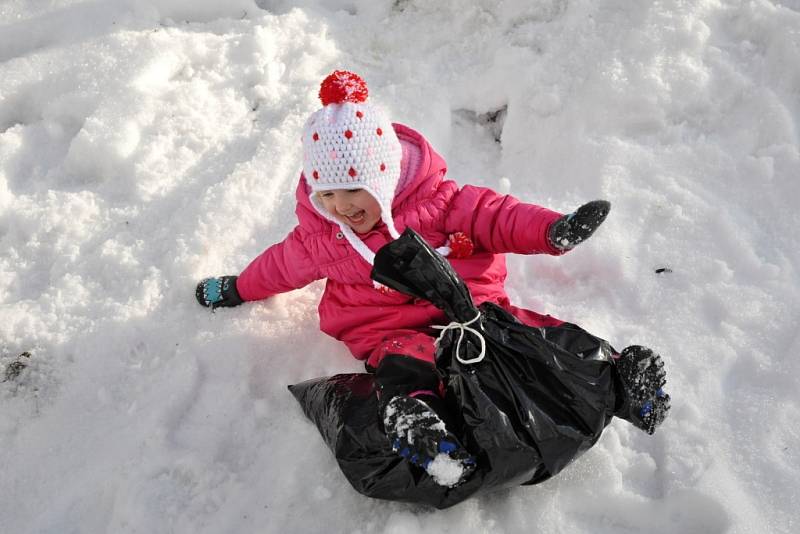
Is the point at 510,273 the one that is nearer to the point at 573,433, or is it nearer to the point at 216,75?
the point at 573,433

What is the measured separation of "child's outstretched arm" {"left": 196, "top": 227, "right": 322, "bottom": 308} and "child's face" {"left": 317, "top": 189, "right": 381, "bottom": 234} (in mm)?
216

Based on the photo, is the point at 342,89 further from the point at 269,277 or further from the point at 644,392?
the point at 644,392

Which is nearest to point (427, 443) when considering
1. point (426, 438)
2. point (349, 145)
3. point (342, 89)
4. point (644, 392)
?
point (426, 438)

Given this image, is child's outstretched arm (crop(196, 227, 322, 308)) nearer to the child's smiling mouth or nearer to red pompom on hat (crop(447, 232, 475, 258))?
the child's smiling mouth

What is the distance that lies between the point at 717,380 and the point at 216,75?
214 centimetres

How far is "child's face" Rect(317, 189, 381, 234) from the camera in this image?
6.09ft

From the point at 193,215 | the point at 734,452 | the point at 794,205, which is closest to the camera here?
the point at 734,452

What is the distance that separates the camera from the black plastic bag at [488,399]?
156 centimetres

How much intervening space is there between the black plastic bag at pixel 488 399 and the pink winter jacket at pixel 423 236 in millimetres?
236

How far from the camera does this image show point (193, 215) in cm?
235

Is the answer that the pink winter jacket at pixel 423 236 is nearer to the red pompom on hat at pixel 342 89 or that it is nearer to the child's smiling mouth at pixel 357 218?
the child's smiling mouth at pixel 357 218

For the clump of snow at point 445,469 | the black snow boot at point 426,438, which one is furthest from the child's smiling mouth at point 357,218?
the clump of snow at point 445,469

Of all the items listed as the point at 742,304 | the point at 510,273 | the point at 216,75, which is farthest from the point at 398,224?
the point at 216,75

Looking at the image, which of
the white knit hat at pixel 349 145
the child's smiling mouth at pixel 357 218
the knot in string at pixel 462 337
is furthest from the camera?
the child's smiling mouth at pixel 357 218
